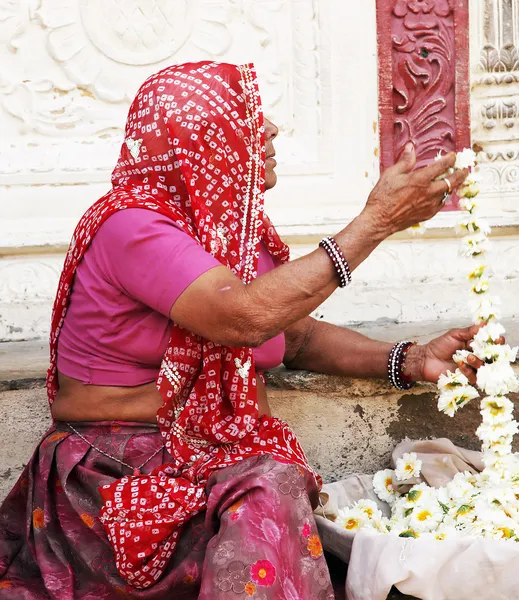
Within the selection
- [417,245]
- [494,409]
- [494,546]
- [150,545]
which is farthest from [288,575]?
[417,245]

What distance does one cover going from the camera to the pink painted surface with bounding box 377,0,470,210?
12.0 feet

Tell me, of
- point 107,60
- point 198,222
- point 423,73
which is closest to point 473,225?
point 198,222

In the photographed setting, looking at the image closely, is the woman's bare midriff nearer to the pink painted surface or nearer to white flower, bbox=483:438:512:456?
white flower, bbox=483:438:512:456

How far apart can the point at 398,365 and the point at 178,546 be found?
95cm

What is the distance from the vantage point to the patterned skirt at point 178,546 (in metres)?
1.99

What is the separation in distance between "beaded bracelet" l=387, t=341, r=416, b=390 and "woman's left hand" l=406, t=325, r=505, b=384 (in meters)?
0.05

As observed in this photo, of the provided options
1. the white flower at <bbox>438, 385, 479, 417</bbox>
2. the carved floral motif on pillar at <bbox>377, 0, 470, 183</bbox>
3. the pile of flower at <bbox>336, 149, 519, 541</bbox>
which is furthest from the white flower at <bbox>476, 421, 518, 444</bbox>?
the carved floral motif on pillar at <bbox>377, 0, 470, 183</bbox>

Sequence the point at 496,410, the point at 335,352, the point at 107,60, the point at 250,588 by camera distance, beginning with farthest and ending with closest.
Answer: the point at 107,60 → the point at 335,352 → the point at 496,410 → the point at 250,588

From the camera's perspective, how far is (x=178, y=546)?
218cm

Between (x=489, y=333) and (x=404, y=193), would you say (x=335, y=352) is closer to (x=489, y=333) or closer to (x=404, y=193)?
(x=489, y=333)

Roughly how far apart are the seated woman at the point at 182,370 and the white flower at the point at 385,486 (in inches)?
17.9

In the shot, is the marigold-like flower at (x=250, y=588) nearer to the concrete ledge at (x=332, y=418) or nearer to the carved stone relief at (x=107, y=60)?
the concrete ledge at (x=332, y=418)

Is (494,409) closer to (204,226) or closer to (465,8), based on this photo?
(204,226)

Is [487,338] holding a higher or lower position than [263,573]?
higher
